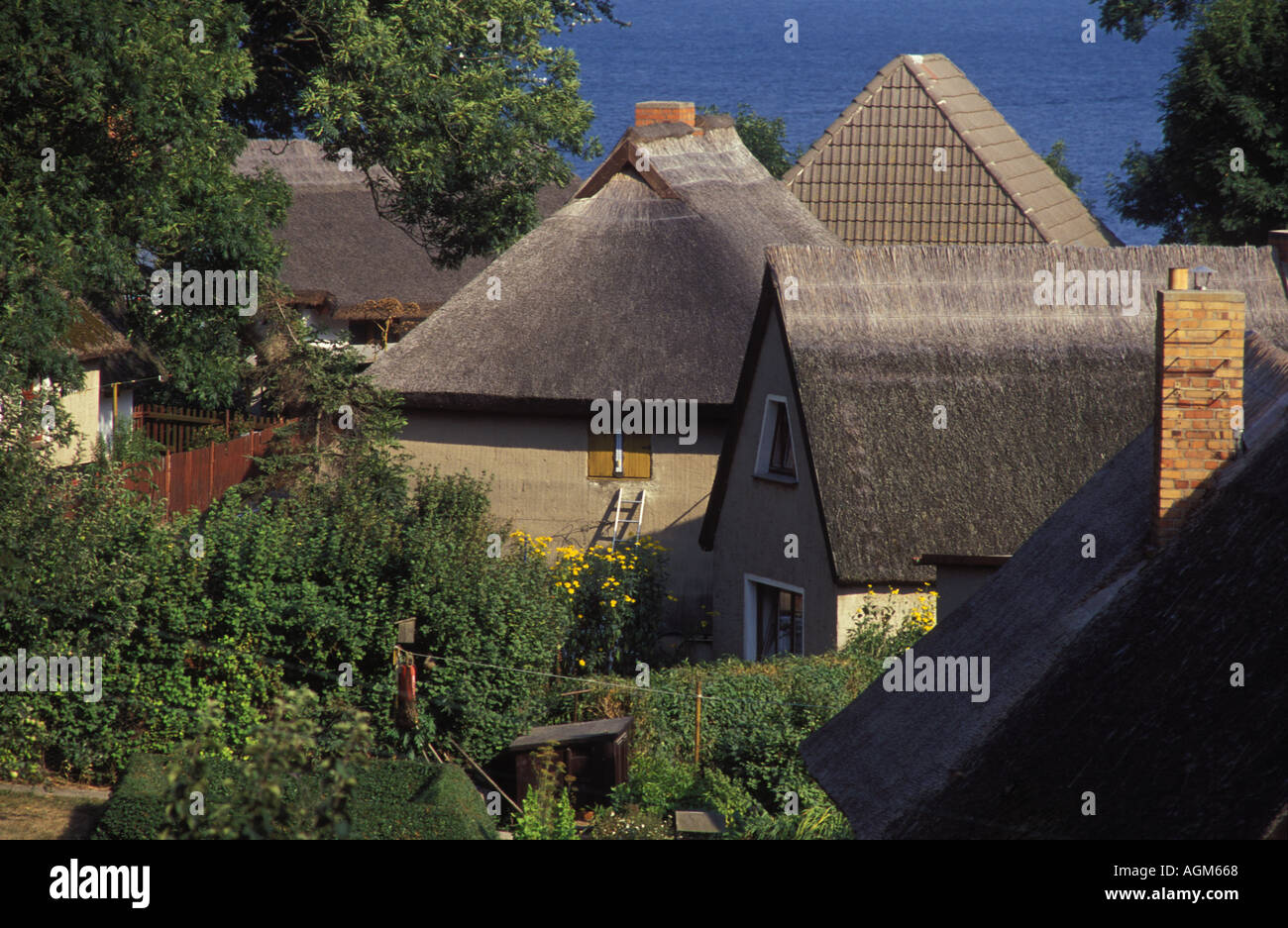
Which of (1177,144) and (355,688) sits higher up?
(1177,144)

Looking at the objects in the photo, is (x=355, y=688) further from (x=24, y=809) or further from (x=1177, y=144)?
(x=1177, y=144)

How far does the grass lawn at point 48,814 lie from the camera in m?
12.7

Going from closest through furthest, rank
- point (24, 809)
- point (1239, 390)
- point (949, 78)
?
point (1239, 390), point (24, 809), point (949, 78)

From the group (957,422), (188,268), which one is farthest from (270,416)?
(957,422)

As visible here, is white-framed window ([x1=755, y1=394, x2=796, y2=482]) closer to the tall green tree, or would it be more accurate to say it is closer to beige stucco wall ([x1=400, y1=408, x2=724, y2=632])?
beige stucco wall ([x1=400, y1=408, x2=724, y2=632])

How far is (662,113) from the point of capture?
26844 mm

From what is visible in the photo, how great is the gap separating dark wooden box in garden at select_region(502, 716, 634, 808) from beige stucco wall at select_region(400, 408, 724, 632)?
19.8 feet

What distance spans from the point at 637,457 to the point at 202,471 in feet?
21.6

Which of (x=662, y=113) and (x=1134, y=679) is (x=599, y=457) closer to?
(x=662, y=113)

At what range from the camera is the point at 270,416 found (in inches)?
937

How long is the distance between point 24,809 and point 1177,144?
24520mm

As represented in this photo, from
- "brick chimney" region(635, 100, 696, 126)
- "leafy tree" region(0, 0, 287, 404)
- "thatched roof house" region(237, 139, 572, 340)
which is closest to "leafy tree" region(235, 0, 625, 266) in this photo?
"leafy tree" region(0, 0, 287, 404)

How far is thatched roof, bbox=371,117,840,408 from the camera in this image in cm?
2077

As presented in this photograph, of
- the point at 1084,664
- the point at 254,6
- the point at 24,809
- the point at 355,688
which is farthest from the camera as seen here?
the point at 254,6
